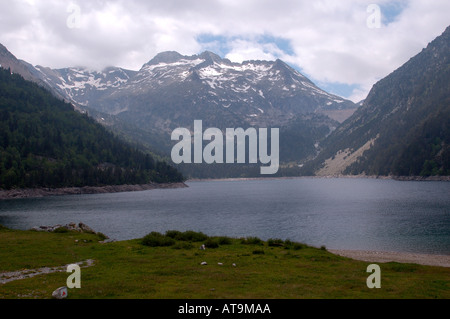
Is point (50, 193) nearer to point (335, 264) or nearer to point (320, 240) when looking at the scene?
point (320, 240)

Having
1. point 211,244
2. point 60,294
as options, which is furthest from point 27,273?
point 211,244

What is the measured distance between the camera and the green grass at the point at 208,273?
67.9 ft

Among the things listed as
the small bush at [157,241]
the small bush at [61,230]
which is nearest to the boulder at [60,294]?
the small bush at [157,241]

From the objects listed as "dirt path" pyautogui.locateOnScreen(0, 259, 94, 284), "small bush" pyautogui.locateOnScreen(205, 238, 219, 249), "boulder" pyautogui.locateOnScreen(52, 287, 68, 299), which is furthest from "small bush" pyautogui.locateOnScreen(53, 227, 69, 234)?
"boulder" pyautogui.locateOnScreen(52, 287, 68, 299)

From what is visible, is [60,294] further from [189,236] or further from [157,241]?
[189,236]

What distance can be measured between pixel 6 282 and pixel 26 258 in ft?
33.1

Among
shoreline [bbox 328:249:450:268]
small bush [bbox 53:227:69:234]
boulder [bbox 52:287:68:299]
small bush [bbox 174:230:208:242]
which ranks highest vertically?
boulder [bbox 52:287:68:299]

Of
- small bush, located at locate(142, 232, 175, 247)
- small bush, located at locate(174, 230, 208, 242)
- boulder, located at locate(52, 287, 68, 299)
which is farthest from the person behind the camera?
small bush, located at locate(174, 230, 208, 242)

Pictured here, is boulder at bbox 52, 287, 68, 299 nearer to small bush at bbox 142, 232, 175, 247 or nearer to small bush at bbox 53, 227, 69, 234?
small bush at bbox 142, 232, 175, 247

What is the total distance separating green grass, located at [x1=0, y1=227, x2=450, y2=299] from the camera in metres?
20.7

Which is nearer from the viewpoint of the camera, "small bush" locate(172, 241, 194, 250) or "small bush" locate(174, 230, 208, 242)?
"small bush" locate(172, 241, 194, 250)

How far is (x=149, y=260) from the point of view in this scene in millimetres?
31984

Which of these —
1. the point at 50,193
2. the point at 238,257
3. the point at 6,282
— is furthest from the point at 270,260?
the point at 50,193
